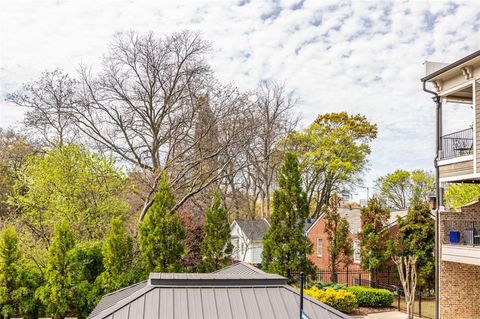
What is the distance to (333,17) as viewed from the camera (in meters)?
15.8

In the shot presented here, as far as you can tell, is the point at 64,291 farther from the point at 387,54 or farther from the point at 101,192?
the point at 387,54

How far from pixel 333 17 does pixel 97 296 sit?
1250cm

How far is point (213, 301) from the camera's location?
312 inches

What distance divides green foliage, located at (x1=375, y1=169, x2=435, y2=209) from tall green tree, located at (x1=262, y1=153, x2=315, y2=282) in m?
31.9

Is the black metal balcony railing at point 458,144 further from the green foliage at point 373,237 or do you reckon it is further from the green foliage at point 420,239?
the green foliage at point 373,237

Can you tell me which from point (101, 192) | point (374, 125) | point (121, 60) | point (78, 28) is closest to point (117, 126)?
point (121, 60)

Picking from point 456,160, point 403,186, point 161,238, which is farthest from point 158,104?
point 403,186

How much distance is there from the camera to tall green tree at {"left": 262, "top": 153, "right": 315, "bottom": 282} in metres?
19.5

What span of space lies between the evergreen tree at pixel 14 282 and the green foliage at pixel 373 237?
47.6 ft

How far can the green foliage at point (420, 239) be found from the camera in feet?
68.4

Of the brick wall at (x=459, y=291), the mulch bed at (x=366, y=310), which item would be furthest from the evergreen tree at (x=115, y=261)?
the brick wall at (x=459, y=291)

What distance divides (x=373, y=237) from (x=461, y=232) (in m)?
6.32

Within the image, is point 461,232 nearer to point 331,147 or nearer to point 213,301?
point 213,301

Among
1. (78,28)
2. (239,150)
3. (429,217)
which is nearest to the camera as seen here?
(78,28)
